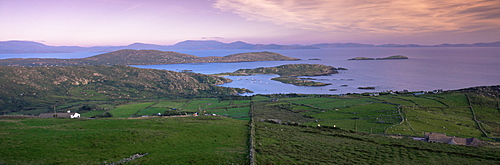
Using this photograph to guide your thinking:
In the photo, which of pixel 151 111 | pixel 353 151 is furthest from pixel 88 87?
pixel 353 151

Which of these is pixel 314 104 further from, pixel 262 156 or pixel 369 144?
pixel 262 156

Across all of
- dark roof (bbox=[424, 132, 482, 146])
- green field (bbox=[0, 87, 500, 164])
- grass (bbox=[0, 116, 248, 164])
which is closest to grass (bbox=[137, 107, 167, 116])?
green field (bbox=[0, 87, 500, 164])

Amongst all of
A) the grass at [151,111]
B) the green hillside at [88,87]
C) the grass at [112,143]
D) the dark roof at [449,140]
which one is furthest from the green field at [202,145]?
the green hillside at [88,87]

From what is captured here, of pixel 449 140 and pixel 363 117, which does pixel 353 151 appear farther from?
pixel 363 117

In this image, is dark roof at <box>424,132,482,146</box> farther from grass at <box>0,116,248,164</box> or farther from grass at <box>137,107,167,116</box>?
grass at <box>137,107,167,116</box>

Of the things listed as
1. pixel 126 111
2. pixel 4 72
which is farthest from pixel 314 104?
pixel 4 72

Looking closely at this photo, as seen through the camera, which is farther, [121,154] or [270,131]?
[270,131]

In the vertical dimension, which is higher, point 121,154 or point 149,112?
point 121,154

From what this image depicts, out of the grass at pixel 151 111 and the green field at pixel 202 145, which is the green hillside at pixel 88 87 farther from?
the green field at pixel 202 145
